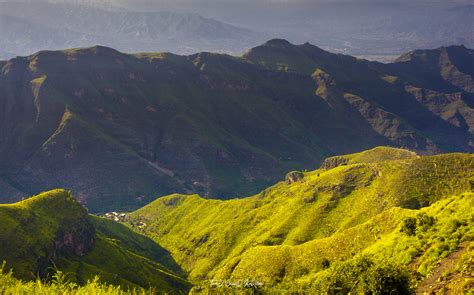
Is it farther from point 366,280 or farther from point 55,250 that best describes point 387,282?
point 55,250

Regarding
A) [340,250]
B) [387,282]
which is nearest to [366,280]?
[387,282]

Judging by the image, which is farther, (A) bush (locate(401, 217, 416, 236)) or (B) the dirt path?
(A) bush (locate(401, 217, 416, 236))

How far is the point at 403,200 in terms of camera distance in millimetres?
177250

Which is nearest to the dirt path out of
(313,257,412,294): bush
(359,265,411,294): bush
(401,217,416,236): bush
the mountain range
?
the mountain range

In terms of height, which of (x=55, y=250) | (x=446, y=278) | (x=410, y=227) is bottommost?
(x=55, y=250)

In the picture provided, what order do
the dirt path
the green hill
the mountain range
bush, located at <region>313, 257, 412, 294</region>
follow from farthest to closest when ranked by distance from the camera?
the green hill
the mountain range
bush, located at <region>313, 257, 412, 294</region>
the dirt path

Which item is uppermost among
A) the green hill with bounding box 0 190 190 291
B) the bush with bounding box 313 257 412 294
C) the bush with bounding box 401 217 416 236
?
the bush with bounding box 313 257 412 294

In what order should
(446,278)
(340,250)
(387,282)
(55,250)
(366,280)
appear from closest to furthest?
(387,282), (446,278), (366,280), (340,250), (55,250)

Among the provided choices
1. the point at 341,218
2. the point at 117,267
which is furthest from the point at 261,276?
the point at 117,267

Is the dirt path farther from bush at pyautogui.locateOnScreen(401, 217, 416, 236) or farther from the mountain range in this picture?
bush at pyautogui.locateOnScreen(401, 217, 416, 236)

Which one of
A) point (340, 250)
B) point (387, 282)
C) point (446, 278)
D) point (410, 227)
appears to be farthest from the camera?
point (340, 250)

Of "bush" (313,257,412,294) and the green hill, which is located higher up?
"bush" (313,257,412,294)

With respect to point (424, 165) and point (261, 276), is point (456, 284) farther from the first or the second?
point (424, 165)

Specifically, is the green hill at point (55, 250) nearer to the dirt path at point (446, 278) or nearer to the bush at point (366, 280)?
the bush at point (366, 280)
